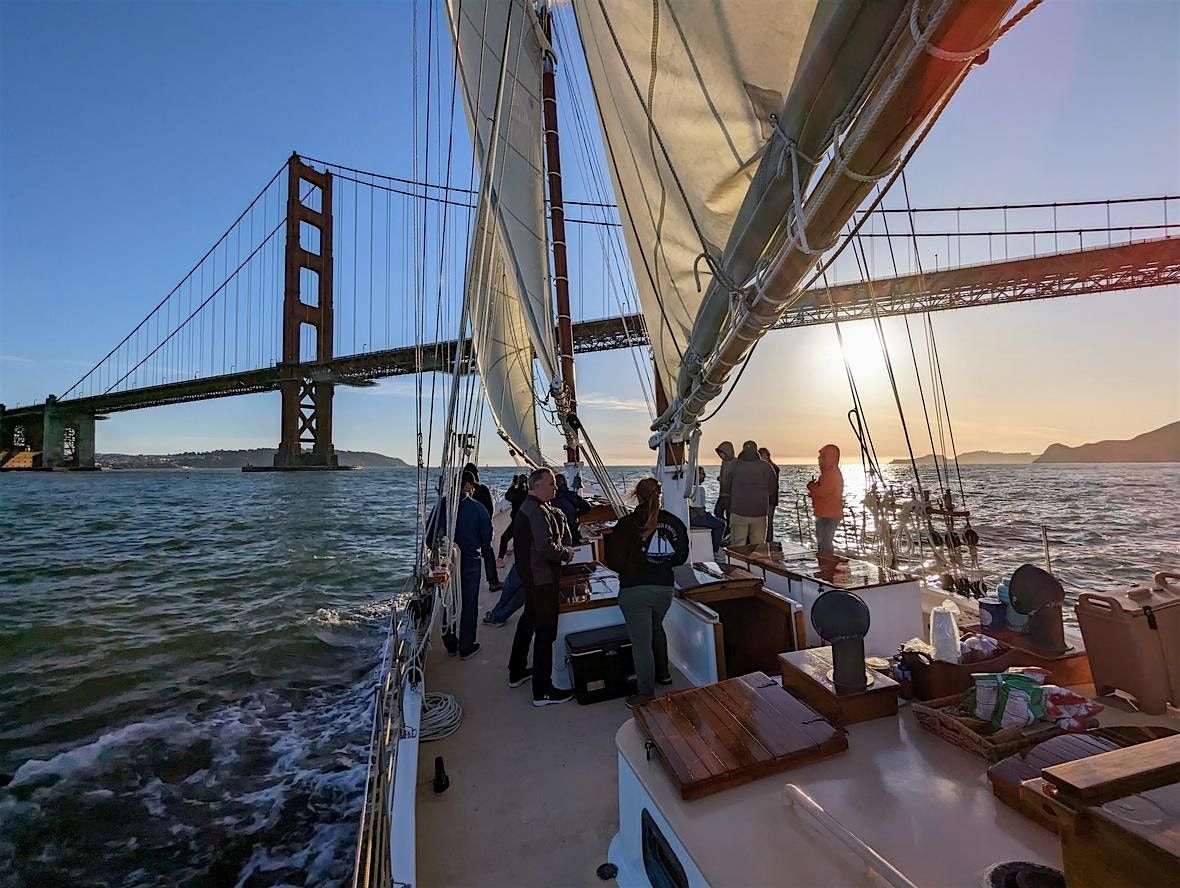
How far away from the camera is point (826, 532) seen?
5.12 meters

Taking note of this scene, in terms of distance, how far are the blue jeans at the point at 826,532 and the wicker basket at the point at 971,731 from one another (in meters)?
3.24

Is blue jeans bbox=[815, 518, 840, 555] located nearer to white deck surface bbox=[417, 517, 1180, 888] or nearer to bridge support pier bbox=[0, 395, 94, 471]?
white deck surface bbox=[417, 517, 1180, 888]

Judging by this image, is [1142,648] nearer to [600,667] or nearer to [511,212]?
[600,667]

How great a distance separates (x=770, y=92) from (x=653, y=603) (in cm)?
235

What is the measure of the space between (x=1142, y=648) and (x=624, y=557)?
6.53ft

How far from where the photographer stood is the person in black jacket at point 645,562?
3006 millimetres

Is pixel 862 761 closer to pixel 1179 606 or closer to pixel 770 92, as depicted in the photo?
pixel 1179 606

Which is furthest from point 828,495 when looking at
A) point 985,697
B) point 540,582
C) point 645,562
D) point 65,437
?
point 65,437

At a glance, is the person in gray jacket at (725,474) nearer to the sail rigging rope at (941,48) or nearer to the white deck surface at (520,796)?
the white deck surface at (520,796)

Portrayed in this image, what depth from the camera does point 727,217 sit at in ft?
8.07

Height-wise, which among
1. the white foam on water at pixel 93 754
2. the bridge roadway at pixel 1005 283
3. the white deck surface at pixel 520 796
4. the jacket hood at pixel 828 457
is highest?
the bridge roadway at pixel 1005 283

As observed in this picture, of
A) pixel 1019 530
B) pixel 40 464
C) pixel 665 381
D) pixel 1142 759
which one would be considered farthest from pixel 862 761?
pixel 40 464

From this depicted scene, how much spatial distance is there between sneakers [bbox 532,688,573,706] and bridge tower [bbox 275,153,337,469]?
42.8 m

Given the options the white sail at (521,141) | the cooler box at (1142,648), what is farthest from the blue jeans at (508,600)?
the cooler box at (1142,648)
